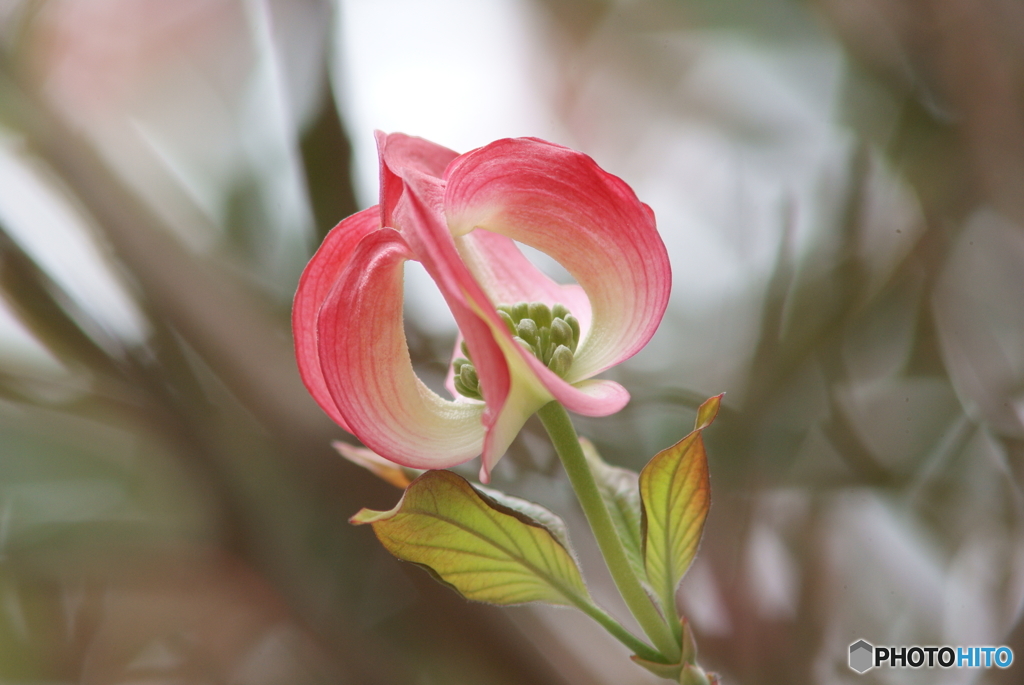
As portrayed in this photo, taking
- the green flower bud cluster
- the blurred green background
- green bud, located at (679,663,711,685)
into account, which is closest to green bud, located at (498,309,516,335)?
the green flower bud cluster

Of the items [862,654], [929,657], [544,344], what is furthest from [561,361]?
[929,657]

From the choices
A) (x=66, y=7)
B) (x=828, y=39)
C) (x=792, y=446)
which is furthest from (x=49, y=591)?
(x=828, y=39)

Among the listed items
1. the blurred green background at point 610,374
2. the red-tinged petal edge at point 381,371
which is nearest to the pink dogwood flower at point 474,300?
the red-tinged petal edge at point 381,371

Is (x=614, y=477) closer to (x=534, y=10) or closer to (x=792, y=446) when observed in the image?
(x=792, y=446)

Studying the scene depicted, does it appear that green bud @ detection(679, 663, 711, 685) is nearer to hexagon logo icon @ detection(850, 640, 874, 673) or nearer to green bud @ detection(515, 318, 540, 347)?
green bud @ detection(515, 318, 540, 347)

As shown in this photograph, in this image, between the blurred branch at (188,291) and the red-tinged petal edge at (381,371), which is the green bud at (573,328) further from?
the blurred branch at (188,291)
